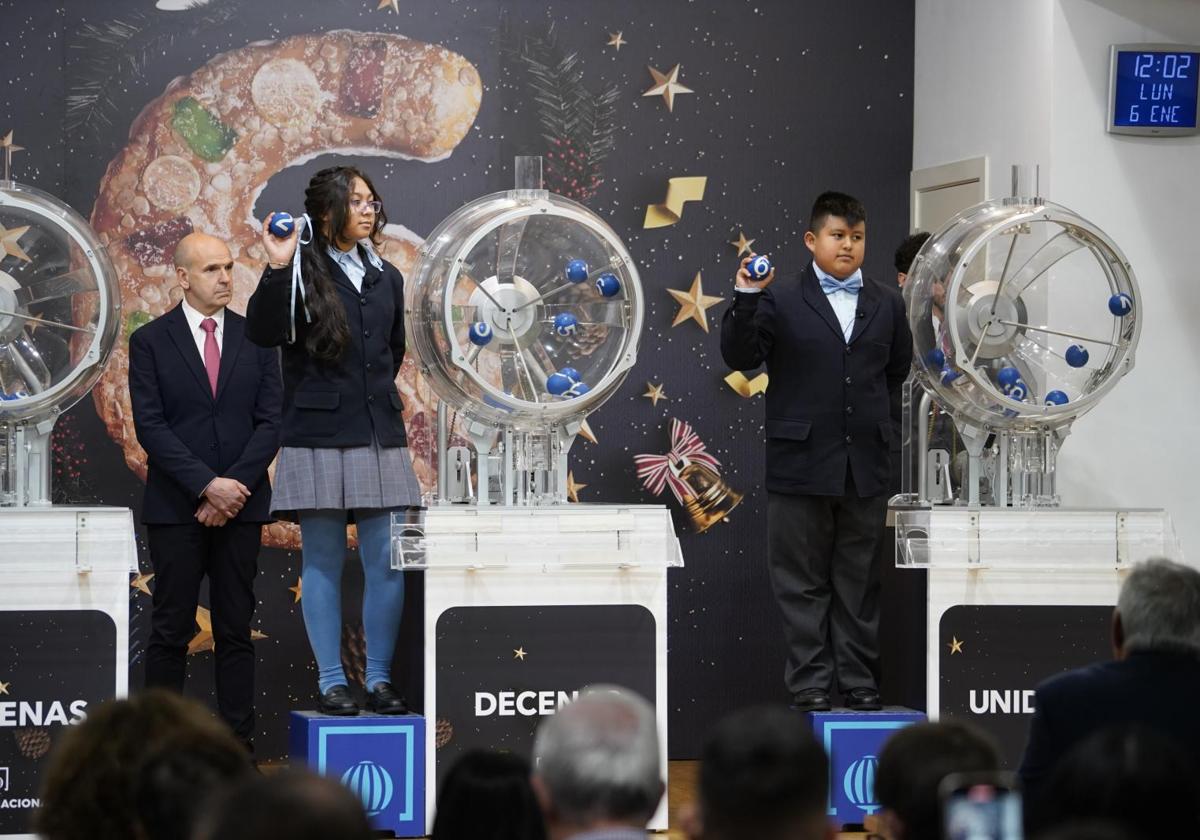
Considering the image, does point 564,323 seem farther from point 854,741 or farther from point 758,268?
point 854,741

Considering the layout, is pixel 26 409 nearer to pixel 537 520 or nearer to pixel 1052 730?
pixel 537 520

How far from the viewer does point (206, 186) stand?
20.4 ft

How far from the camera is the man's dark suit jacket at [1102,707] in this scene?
9.77 ft

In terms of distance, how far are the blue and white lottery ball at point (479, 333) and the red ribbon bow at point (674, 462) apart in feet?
5.48

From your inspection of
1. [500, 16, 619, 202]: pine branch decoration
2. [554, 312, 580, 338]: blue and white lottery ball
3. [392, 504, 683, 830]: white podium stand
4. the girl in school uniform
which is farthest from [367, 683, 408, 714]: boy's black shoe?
[500, 16, 619, 202]: pine branch decoration

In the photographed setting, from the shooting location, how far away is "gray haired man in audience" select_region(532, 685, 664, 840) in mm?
2471

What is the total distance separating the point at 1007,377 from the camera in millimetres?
5125

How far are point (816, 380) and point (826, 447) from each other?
0.20 meters

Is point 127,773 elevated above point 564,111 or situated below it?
below

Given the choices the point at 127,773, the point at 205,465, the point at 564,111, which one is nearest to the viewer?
the point at 127,773

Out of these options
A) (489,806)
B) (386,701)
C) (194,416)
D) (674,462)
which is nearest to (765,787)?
(489,806)

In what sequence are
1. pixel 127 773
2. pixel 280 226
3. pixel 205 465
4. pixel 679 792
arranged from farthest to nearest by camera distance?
pixel 679 792 → pixel 205 465 → pixel 280 226 → pixel 127 773

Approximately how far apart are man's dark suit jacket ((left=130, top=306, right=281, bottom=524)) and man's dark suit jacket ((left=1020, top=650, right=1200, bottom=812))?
2.93m

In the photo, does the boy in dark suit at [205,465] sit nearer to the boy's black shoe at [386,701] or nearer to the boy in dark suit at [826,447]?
the boy's black shoe at [386,701]
